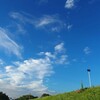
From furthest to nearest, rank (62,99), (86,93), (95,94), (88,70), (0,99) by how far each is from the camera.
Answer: (0,99) < (88,70) < (62,99) < (86,93) < (95,94)

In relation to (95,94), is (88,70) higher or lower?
higher

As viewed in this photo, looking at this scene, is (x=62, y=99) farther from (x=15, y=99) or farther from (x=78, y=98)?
(x=15, y=99)

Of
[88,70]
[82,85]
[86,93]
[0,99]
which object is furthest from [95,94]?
[0,99]

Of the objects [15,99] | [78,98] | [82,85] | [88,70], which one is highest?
[15,99]

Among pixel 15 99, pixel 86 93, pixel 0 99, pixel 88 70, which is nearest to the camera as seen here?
pixel 86 93

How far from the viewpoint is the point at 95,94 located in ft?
144

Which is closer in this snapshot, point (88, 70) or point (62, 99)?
point (62, 99)

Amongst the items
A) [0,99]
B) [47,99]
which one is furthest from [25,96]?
[47,99]

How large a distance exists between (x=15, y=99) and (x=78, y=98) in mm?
77682

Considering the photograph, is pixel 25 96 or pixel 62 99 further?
pixel 25 96

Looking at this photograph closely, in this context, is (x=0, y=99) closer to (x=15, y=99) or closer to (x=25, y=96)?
(x=15, y=99)

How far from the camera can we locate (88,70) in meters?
59.2

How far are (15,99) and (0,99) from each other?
47.5 feet

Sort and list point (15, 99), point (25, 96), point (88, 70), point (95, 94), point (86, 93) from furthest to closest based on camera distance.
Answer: point (25, 96) < point (15, 99) < point (88, 70) < point (86, 93) < point (95, 94)
